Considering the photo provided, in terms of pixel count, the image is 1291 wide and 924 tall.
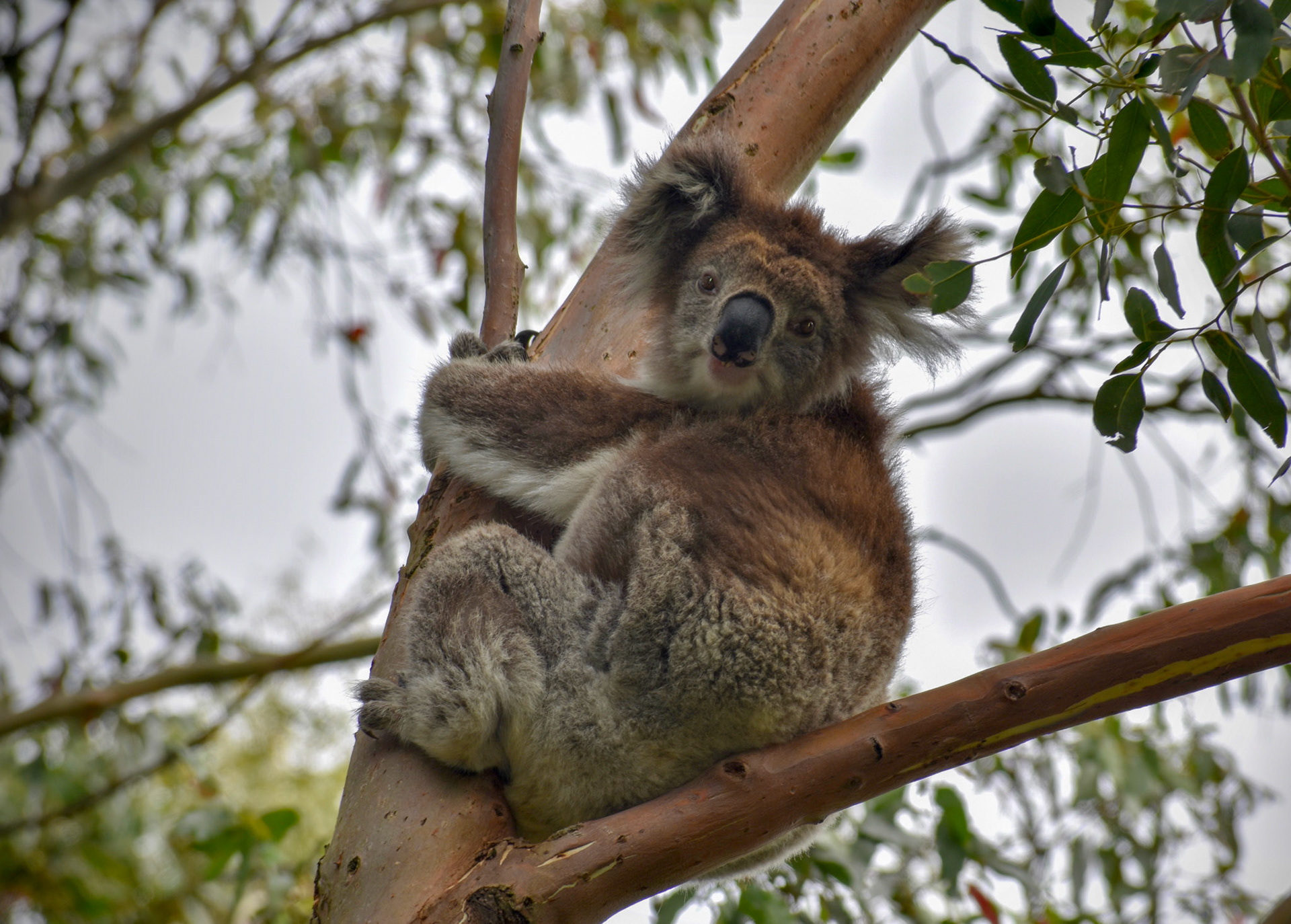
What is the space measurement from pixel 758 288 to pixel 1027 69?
1.02m

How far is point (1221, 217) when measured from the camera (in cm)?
142

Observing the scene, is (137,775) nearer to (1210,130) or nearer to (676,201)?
(676,201)

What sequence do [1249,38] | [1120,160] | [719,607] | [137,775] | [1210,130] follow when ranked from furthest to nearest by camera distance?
1. [137,775]
2. [719,607]
3. [1210,130]
4. [1120,160]
5. [1249,38]

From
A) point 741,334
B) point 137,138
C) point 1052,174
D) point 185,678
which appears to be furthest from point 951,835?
point 137,138

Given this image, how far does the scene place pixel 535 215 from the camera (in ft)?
17.1

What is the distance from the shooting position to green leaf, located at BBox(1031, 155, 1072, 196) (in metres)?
1.32

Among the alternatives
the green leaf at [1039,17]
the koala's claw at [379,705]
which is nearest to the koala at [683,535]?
the koala's claw at [379,705]

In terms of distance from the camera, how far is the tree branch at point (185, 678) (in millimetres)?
3564

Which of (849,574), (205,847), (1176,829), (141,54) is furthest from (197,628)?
(1176,829)

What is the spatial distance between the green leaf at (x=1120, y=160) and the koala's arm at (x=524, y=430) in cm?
106

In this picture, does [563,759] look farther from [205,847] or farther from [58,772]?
[58,772]

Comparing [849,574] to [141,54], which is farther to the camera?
[141,54]

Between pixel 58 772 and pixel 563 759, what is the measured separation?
2711 millimetres

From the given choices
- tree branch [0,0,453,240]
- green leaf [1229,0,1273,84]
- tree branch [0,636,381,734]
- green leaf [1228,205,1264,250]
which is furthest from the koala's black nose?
tree branch [0,0,453,240]
